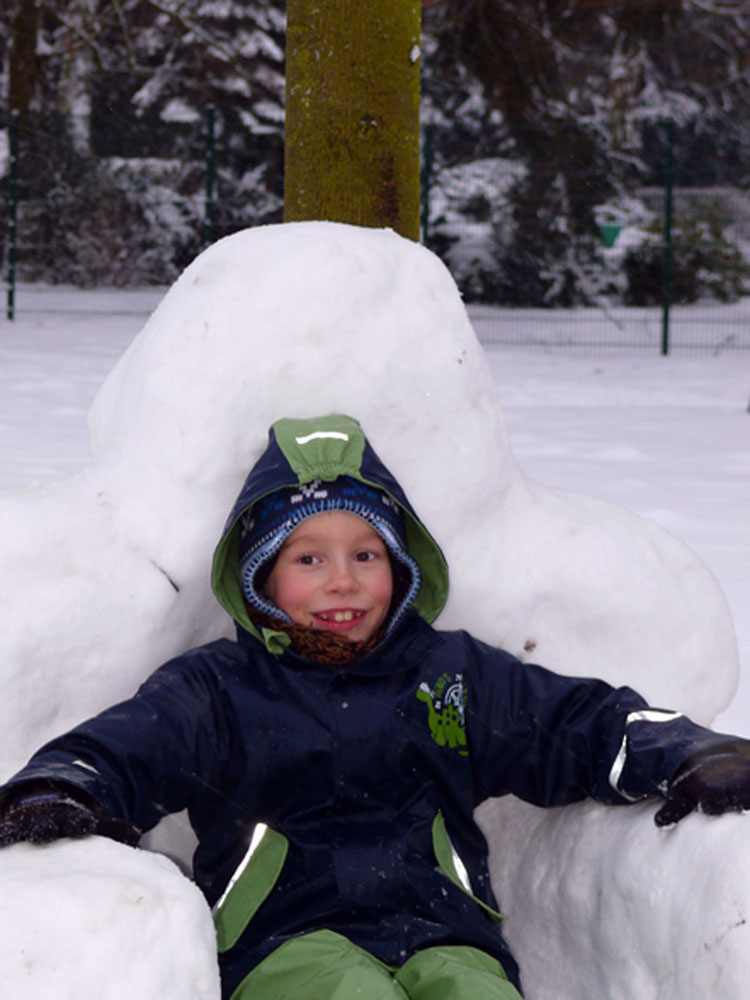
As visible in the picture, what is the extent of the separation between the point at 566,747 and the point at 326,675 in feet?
1.33

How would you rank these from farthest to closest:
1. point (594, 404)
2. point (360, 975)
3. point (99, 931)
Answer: point (594, 404), point (360, 975), point (99, 931)

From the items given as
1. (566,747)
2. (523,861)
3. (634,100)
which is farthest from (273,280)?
(634,100)

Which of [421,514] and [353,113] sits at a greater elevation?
[353,113]

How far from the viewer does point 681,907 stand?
71.2 inches

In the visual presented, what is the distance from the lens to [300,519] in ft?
7.22

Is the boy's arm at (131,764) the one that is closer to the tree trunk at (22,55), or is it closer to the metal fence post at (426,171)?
the metal fence post at (426,171)

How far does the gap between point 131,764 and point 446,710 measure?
542 mm

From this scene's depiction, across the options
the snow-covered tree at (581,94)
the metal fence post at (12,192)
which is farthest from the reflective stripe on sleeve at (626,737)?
the snow-covered tree at (581,94)

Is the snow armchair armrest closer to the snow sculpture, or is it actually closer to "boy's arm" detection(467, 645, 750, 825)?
the snow sculpture

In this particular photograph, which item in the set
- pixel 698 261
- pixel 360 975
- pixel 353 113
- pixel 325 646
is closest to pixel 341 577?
pixel 325 646

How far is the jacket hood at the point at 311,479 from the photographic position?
216cm

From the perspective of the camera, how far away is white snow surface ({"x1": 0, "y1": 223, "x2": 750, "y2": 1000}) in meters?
2.10

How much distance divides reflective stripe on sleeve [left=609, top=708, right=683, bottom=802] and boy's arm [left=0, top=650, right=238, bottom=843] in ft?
2.00

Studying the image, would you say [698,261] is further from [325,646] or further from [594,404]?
[325,646]
